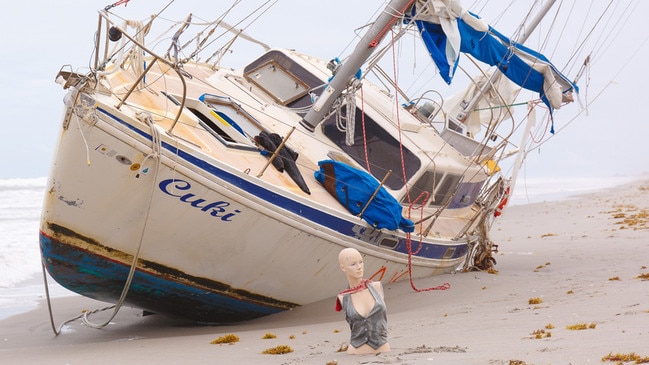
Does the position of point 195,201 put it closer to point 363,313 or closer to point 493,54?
point 363,313

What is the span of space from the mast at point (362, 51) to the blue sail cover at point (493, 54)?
1.25 feet

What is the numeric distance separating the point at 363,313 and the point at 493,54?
606 centimetres

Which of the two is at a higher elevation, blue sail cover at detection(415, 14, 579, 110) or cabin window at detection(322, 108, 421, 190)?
blue sail cover at detection(415, 14, 579, 110)

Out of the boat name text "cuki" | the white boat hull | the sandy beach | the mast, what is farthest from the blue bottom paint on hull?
the mast

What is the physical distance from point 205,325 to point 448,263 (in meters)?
3.78

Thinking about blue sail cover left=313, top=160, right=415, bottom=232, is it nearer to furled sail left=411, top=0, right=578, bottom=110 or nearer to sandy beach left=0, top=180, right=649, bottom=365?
sandy beach left=0, top=180, right=649, bottom=365

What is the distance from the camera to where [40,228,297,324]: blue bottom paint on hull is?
8.14 metres

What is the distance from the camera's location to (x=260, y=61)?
12422 millimetres

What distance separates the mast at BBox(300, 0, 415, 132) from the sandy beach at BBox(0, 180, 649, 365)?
236 centimetres

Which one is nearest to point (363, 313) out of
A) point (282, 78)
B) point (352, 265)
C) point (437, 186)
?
point (352, 265)

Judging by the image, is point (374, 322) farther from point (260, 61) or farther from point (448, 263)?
point (260, 61)

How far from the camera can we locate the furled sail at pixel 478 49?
10633mm

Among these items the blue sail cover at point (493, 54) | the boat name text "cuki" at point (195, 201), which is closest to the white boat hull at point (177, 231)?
the boat name text "cuki" at point (195, 201)

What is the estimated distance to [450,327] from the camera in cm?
754
